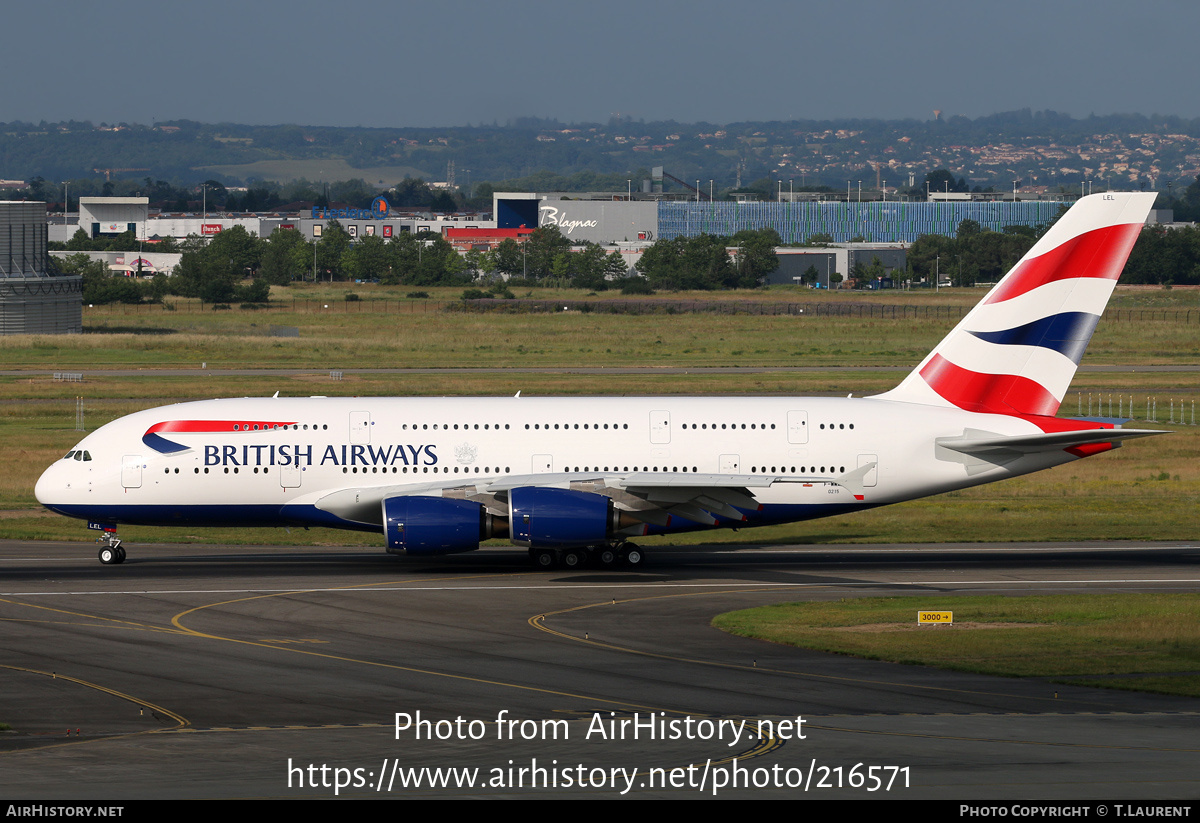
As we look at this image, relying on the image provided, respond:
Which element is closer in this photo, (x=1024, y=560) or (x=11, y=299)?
(x=1024, y=560)

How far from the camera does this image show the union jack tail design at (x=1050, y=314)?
125 ft

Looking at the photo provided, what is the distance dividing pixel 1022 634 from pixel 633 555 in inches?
478

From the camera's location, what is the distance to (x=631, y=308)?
A: 15238cm

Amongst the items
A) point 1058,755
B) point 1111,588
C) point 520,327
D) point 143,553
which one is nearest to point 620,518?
point 1111,588

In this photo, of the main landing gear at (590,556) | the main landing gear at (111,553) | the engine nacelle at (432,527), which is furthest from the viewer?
the main landing gear at (111,553)

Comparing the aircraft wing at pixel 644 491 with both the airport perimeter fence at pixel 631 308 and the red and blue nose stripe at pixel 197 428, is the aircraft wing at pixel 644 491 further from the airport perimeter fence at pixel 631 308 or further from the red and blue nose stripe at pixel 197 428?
the airport perimeter fence at pixel 631 308

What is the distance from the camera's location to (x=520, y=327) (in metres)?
130

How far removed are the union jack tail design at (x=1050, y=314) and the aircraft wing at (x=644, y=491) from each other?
437 cm

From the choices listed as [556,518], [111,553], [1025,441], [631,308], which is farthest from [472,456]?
[631,308]

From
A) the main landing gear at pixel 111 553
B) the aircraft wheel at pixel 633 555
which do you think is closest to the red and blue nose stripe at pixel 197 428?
the main landing gear at pixel 111 553

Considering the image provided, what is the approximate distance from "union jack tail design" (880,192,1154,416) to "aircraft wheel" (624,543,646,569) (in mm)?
9738

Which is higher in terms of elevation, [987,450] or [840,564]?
[987,450]

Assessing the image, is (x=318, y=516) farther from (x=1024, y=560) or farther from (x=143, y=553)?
(x=1024, y=560)

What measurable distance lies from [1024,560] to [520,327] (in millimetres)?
93962
